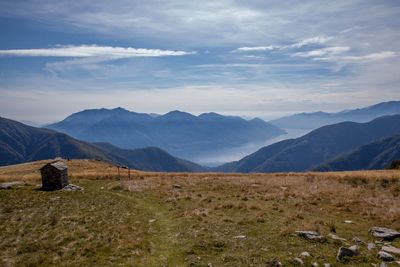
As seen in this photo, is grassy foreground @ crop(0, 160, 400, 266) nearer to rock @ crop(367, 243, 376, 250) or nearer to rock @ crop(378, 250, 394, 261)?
rock @ crop(378, 250, 394, 261)

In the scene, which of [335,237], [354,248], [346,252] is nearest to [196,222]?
[335,237]

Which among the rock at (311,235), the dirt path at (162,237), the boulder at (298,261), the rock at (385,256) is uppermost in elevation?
the rock at (311,235)

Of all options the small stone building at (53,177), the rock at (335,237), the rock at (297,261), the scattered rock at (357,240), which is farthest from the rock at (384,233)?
the small stone building at (53,177)

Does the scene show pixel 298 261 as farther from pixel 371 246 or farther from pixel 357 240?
pixel 357 240

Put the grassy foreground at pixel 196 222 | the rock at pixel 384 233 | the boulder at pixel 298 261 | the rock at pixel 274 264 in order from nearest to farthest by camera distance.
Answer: the rock at pixel 274 264
the boulder at pixel 298 261
the grassy foreground at pixel 196 222
the rock at pixel 384 233

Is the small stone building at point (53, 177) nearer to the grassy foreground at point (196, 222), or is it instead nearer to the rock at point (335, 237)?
the grassy foreground at point (196, 222)

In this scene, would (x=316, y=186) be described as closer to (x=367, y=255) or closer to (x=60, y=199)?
(x=367, y=255)

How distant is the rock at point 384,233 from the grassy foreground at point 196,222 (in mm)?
513

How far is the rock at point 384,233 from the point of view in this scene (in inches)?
808

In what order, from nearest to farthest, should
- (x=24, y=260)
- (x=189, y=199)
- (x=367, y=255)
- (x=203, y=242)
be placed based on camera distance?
(x=367, y=255), (x=24, y=260), (x=203, y=242), (x=189, y=199)

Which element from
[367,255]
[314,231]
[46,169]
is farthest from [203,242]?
[46,169]

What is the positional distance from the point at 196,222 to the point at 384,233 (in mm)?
12482

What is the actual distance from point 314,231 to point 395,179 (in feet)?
66.6

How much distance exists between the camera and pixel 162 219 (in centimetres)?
2853
